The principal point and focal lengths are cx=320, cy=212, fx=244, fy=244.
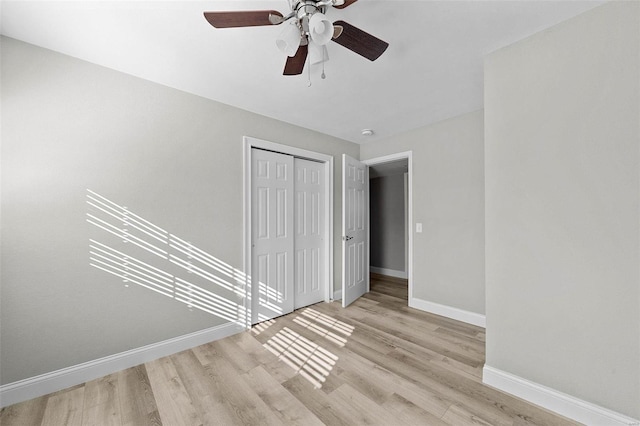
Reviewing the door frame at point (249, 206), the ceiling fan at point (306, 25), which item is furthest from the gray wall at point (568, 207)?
the door frame at point (249, 206)

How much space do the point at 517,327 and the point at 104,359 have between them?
311 cm

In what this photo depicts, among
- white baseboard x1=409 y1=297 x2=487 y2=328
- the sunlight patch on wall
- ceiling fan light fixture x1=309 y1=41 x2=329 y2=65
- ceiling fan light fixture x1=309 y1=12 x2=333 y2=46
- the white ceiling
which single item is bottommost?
white baseboard x1=409 y1=297 x2=487 y2=328

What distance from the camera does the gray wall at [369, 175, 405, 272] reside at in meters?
5.32

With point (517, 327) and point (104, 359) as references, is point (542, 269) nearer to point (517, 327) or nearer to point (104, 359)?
point (517, 327)

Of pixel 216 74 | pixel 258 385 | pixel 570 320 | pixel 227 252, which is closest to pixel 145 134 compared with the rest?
pixel 216 74

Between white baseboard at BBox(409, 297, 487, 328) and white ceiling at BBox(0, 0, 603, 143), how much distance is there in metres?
2.37

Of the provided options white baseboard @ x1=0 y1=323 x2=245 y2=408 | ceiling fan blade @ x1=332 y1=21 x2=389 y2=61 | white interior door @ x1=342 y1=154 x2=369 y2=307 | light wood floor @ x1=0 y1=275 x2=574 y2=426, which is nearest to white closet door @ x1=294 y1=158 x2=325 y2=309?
white interior door @ x1=342 y1=154 x2=369 y2=307

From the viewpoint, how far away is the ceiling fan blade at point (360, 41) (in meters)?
1.29

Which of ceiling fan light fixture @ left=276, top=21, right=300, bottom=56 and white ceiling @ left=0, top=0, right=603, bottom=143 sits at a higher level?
white ceiling @ left=0, top=0, right=603, bottom=143

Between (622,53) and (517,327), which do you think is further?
(517,327)

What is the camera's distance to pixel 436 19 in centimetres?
152

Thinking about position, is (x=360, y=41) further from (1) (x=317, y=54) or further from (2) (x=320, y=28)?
(1) (x=317, y=54)

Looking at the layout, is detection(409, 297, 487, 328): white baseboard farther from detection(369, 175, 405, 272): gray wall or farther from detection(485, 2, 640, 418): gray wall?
detection(369, 175, 405, 272): gray wall

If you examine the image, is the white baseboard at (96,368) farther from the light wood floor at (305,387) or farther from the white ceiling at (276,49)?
the white ceiling at (276,49)
